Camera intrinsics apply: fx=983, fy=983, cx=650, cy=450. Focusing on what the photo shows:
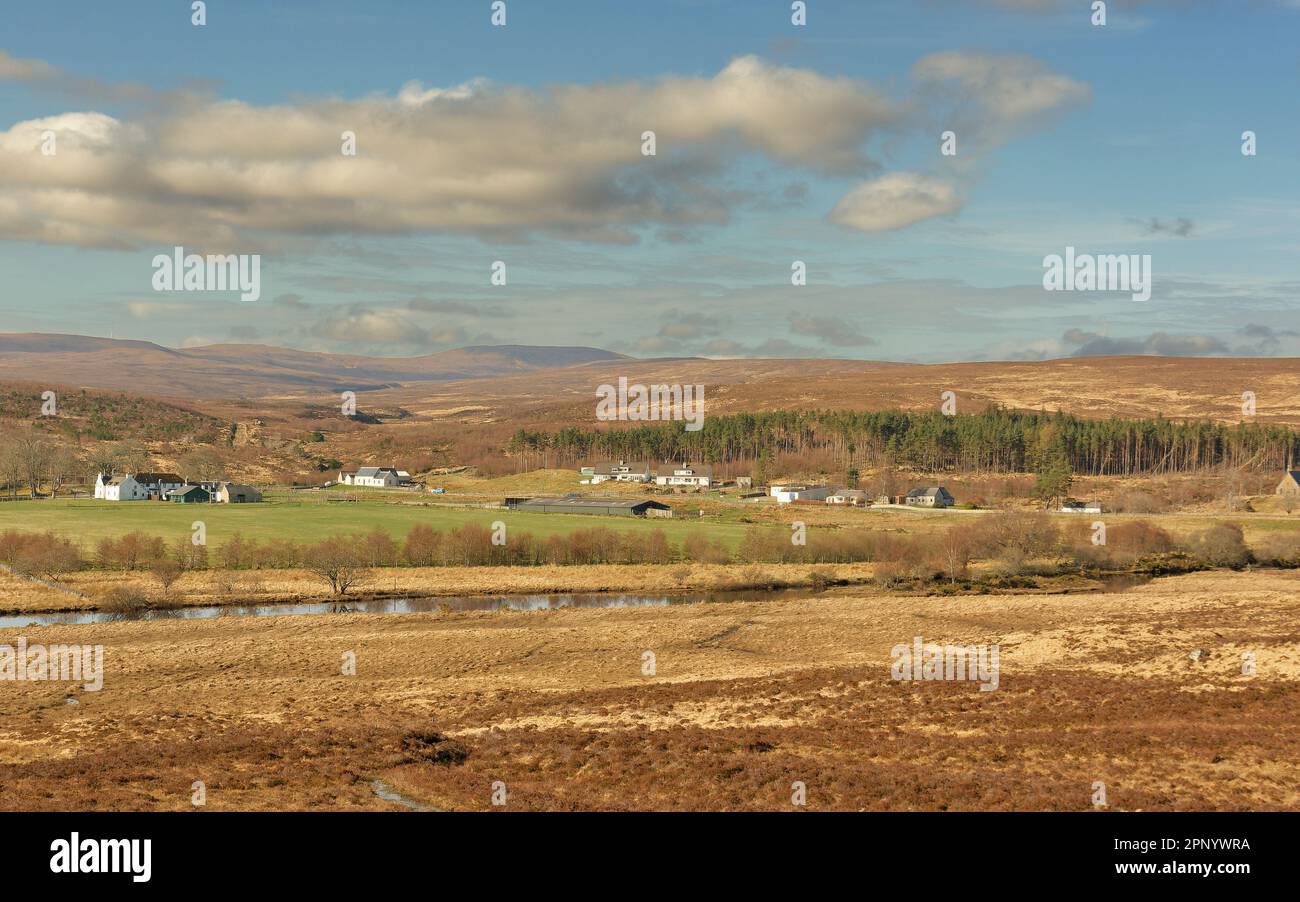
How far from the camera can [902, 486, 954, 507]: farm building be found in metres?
122

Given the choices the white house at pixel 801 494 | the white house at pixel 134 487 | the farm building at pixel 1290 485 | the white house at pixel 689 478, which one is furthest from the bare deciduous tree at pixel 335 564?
the farm building at pixel 1290 485

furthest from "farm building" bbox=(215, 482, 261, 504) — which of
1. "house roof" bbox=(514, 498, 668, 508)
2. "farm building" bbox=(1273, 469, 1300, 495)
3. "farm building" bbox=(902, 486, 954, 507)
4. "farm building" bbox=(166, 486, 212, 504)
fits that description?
"farm building" bbox=(1273, 469, 1300, 495)

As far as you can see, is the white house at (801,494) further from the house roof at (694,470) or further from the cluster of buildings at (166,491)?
the cluster of buildings at (166,491)

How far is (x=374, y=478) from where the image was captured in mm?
157500

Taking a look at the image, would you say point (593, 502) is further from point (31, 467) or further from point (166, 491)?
point (31, 467)

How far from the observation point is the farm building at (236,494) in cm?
11931

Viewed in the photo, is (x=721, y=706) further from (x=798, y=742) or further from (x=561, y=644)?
(x=561, y=644)

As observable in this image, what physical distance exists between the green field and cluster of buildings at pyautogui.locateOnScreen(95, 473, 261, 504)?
4519 millimetres

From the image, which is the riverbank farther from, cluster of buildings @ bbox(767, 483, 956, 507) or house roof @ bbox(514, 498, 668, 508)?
cluster of buildings @ bbox(767, 483, 956, 507)

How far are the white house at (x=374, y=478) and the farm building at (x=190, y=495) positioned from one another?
34.4 m

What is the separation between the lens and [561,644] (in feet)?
160
